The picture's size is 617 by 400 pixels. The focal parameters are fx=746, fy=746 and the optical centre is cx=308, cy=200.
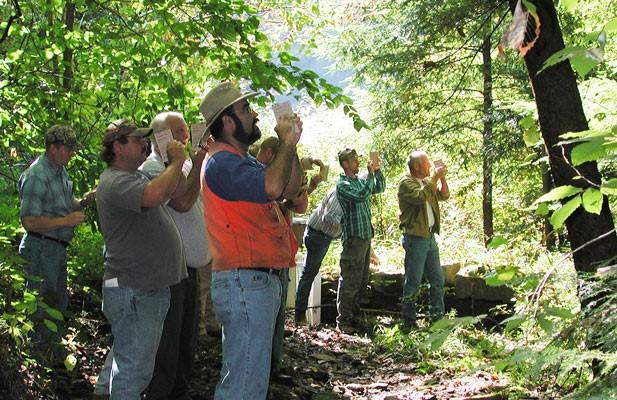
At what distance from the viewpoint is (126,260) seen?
4.23 meters

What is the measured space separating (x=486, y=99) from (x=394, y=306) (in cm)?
353

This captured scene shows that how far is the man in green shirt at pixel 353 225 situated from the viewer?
8719 mm

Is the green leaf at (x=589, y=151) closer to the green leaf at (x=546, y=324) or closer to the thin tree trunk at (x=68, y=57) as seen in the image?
the green leaf at (x=546, y=324)

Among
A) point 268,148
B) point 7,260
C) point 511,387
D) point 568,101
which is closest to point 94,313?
point 268,148

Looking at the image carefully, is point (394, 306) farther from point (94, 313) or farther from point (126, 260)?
point (126, 260)

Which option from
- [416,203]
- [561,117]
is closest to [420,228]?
[416,203]

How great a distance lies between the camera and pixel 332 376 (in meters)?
6.89

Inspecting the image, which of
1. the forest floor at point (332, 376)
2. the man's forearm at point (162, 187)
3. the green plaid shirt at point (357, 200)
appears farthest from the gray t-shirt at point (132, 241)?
the green plaid shirt at point (357, 200)

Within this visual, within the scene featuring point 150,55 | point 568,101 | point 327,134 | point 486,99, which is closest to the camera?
point 568,101

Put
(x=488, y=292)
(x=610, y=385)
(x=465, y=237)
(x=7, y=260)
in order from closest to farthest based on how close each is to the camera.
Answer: (x=610, y=385), (x=7, y=260), (x=488, y=292), (x=465, y=237)

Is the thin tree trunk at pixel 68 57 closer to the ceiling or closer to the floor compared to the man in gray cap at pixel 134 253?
closer to the ceiling

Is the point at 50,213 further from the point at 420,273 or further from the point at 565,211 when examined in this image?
the point at 565,211

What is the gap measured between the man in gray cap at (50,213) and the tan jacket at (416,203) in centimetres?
383

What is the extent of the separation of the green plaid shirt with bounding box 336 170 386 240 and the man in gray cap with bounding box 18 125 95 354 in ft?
11.2
